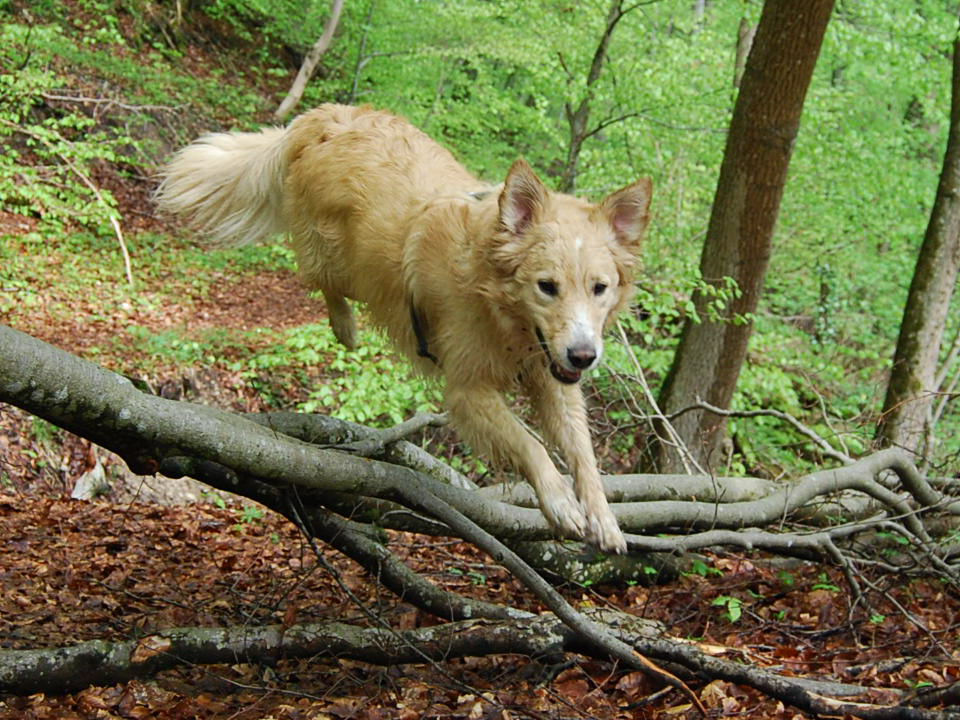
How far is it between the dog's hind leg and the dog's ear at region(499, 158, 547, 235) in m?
2.01

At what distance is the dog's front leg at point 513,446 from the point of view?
364cm

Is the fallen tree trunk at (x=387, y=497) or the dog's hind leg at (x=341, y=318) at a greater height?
the dog's hind leg at (x=341, y=318)

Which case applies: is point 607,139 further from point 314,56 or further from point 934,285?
point 934,285

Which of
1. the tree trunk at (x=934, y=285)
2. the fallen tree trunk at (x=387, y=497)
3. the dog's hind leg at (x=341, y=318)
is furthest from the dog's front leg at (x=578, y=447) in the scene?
the tree trunk at (x=934, y=285)

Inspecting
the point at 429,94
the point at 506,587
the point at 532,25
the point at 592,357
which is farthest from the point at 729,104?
the point at 592,357

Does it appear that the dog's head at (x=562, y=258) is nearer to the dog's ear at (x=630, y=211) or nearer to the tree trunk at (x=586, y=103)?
the dog's ear at (x=630, y=211)

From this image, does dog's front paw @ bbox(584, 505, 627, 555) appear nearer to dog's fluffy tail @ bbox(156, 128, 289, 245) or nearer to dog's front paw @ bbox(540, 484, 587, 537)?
dog's front paw @ bbox(540, 484, 587, 537)

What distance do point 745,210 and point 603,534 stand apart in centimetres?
468

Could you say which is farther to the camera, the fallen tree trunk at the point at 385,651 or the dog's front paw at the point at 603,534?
the dog's front paw at the point at 603,534

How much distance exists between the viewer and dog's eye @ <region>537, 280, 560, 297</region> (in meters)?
3.72

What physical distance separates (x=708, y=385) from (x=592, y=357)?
4.71 m

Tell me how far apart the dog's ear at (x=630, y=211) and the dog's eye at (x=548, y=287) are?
47 cm

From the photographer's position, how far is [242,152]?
5965mm

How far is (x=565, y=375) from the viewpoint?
367cm
